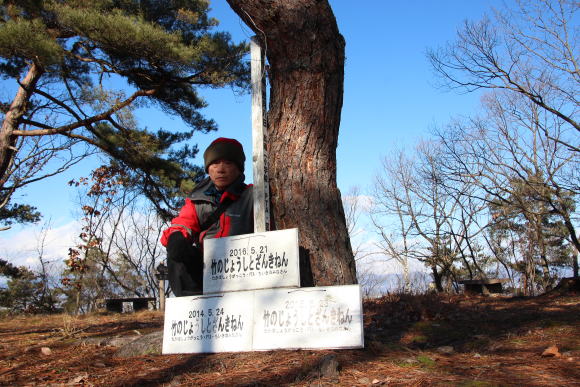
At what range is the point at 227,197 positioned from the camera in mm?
3479

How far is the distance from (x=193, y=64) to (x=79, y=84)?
284cm

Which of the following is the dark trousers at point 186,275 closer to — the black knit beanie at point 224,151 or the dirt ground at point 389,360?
the dirt ground at point 389,360

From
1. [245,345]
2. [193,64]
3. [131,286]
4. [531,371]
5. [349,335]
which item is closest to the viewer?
[531,371]

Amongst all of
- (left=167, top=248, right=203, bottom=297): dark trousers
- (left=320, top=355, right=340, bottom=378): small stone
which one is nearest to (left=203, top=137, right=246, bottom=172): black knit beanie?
(left=167, top=248, right=203, bottom=297): dark trousers

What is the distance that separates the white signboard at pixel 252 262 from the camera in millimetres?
2859

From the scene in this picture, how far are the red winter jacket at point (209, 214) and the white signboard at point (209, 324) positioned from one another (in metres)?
0.48

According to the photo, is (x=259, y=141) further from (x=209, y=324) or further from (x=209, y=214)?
(x=209, y=324)

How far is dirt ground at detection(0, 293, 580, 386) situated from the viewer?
7.22 ft

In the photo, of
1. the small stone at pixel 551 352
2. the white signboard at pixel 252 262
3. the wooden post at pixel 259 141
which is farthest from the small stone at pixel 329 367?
the small stone at pixel 551 352

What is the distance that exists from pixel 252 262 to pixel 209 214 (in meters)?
0.68

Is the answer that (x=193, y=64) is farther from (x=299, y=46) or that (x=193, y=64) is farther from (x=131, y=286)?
(x=131, y=286)

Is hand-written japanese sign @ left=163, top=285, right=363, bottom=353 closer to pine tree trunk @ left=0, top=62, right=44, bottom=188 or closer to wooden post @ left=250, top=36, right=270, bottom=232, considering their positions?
wooden post @ left=250, top=36, right=270, bottom=232

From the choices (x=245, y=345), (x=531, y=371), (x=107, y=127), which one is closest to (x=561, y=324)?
(x=531, y=371)

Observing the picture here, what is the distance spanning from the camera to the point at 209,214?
347cm
